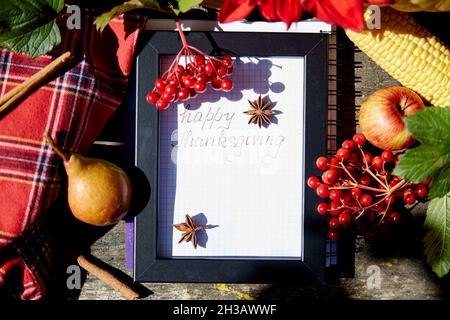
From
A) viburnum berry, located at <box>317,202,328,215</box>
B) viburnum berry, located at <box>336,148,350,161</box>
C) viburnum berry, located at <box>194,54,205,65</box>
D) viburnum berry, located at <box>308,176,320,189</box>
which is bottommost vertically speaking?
viburnum berry, located at <box>317,202,328,215</box>

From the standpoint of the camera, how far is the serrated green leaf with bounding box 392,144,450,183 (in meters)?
0.59

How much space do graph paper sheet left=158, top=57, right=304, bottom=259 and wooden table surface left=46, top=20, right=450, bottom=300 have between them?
97mm

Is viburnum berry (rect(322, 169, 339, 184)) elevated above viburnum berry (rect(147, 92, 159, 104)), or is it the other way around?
viburnum berry (rect(147, 92, 159, 104))

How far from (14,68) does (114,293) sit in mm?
394

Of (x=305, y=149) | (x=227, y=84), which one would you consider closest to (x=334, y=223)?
(x=305, y=149)

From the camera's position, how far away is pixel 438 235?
2.30ft

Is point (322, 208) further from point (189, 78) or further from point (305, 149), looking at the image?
point (189, 78)

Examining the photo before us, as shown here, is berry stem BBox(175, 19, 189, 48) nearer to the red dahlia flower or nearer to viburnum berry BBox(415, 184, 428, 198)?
the red dahlia flower

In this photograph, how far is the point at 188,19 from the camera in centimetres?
74

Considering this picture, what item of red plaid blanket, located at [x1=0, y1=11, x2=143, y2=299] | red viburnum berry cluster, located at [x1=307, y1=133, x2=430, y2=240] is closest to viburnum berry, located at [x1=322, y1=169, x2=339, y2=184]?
red viburnum berry cluster, located at [x1=307, y1=133, x2=430, y2=240]

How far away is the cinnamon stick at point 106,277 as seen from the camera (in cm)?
76

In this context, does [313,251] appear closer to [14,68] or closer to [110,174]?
[110,174]

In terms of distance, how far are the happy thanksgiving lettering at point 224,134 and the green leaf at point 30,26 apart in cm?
22

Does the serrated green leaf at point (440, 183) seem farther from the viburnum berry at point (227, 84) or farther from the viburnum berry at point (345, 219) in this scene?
the viburnum berry at point (227, 84)
